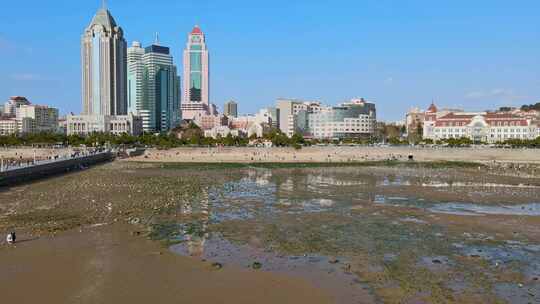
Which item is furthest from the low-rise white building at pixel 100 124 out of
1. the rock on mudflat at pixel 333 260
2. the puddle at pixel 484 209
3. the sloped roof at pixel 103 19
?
the rock on mudflat at pixel 333 260

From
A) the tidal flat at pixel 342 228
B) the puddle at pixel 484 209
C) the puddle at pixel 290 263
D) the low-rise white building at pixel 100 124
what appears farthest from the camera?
the low-rise white building at pixel 100 124

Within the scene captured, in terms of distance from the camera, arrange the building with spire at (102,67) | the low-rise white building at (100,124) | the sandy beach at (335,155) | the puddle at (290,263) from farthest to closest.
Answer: the building with spire at (102,67), the low-rise white building at (100,124), the sandy beach at (335,155), the puddle at (290,263)

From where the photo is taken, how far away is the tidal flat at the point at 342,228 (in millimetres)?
14547

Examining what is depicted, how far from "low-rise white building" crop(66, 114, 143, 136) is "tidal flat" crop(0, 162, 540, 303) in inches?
5607

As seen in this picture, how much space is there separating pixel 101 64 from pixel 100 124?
92.5 ft

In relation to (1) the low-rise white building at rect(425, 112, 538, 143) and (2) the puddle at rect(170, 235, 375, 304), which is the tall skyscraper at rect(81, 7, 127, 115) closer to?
(1) the low-rise white building at rect(425, 112, 538, 143)

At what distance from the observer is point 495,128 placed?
127938 millimetres

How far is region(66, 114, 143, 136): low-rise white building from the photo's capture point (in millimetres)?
177225

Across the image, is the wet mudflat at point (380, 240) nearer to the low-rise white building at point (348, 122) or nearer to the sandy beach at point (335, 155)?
the sandy beach at point (335, 155)

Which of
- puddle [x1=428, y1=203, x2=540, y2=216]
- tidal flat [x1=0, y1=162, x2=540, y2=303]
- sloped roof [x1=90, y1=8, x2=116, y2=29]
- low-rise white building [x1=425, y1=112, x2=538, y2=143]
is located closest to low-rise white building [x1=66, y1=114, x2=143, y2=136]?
sloped roof [x1=90, y1=8, x2=116, y2=29]

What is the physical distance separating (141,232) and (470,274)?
1272cm

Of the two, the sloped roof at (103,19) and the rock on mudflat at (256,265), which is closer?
the rock on mudflat at (256,265)

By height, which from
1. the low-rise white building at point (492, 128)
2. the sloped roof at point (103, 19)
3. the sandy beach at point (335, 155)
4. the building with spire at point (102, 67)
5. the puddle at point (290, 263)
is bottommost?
the puddle at point (290, 263)

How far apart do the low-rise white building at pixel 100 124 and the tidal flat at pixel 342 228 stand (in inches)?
5607
